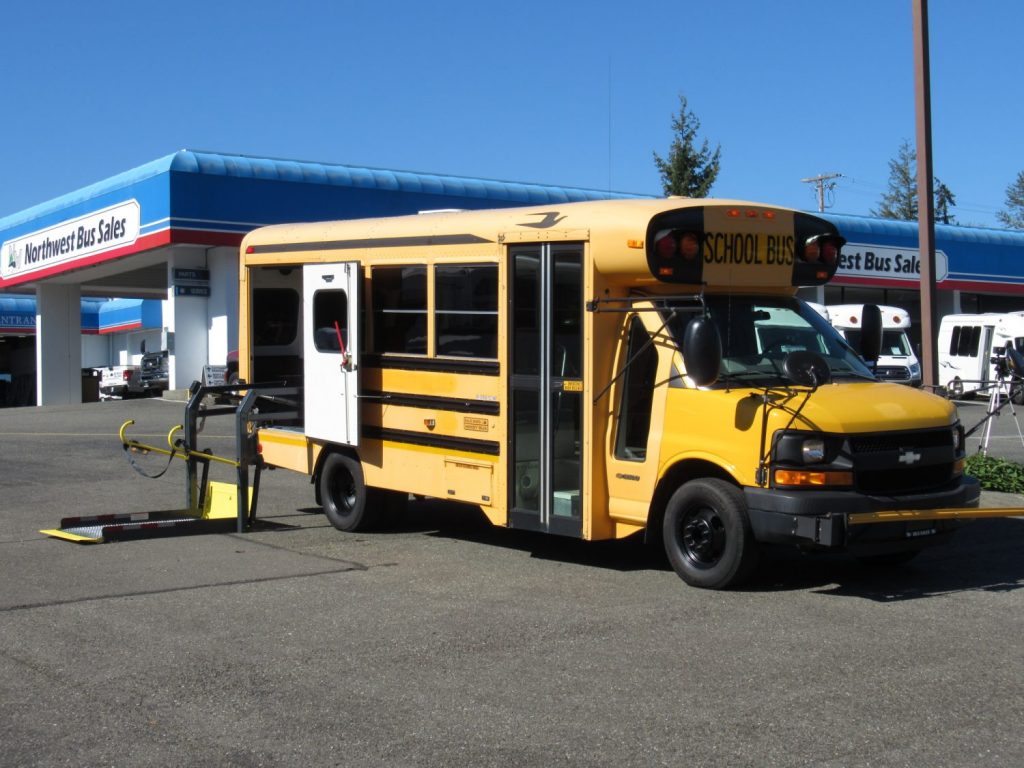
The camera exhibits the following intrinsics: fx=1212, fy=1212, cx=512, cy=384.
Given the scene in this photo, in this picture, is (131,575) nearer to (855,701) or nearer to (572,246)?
(572,246)

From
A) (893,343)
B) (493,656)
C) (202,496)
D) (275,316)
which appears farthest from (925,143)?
(893,343)

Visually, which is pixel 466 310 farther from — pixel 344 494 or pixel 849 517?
pixel 849 517

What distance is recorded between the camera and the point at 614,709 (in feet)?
19.4

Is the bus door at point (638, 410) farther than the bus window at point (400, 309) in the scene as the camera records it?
No

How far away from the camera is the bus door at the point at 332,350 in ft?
36.4

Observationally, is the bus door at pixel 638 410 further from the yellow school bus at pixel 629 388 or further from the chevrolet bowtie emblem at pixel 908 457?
the chevrolet bowtie emblem at pixel 908 457

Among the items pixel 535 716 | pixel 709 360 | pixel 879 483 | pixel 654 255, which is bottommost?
pixel 535 716

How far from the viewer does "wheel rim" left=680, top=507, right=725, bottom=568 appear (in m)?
8.57

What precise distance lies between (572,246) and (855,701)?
14.5ft

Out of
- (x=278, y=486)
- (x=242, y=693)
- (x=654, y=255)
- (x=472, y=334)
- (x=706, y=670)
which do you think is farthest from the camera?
(x=278, y=486)

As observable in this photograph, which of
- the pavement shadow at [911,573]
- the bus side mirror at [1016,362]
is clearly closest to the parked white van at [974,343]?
the bus side mirror at [1016,362]

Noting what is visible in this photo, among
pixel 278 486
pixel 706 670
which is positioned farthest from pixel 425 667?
pixel 278 486

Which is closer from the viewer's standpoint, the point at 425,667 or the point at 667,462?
the point at 425,667

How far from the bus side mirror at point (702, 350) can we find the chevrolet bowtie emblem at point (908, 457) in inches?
54.4
